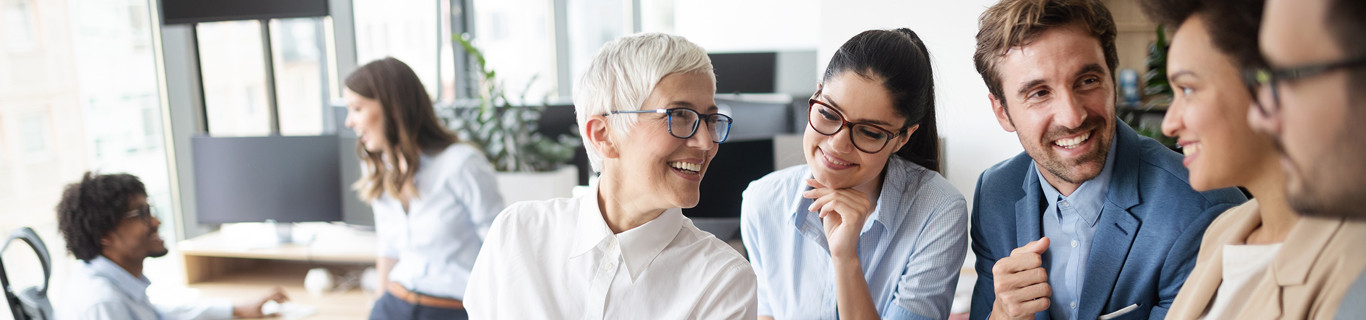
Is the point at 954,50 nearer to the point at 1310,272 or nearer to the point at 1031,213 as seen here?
the point at 1031,213

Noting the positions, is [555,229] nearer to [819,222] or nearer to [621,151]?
[621,151]

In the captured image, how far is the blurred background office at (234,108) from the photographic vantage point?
6.61 ft

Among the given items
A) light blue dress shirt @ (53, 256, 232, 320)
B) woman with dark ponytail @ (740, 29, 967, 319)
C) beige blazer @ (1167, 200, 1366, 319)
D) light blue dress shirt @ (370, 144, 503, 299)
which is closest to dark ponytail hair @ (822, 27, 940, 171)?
woman with dark ponytail @ (740, 29, 967, 319)

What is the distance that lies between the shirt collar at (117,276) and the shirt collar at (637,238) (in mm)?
1437

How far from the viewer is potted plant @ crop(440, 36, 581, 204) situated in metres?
3.61

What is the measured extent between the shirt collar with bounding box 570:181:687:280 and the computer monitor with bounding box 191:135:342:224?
220 centimetres

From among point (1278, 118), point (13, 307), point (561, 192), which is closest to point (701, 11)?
point (561, 192)

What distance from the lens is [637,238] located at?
1318 millimetres

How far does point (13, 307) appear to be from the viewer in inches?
79.3

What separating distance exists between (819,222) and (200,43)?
10.3 feet

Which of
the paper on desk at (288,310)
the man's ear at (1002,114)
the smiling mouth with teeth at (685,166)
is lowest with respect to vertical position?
the paper on desk at (288,310)

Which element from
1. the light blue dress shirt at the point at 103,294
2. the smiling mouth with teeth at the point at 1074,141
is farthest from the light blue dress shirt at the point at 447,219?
the smiling mouth with teeth at the point at 1074,141

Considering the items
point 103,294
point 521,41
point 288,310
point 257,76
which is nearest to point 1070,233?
point 103,294

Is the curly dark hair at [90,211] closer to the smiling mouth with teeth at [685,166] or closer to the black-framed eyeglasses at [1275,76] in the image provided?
the smiling mouth with teeth at [685,166]
